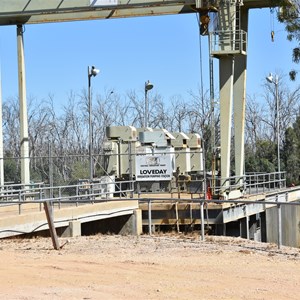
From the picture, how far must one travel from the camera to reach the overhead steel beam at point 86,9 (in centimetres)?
3092

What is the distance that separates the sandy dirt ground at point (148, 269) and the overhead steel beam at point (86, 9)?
14.6m

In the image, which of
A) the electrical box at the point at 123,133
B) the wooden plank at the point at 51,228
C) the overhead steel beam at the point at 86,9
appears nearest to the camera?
the wooden plank at the point at 51,228

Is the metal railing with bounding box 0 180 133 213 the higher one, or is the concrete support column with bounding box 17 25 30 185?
the concrete support column with bounding box 17 25 30 185

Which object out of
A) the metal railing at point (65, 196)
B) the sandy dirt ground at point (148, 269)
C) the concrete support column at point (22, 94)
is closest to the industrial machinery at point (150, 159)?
the metal railing at point (65, 196)

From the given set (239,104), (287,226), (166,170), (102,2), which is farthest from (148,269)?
(239,104)

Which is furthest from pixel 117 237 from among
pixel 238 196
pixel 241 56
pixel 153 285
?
pixel 241 56

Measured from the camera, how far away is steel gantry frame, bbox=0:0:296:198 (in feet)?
100

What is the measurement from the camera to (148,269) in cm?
1332

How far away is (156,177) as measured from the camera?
29734 mm

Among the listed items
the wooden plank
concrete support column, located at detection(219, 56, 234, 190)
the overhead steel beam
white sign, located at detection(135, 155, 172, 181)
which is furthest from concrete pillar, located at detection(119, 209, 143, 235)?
the overhead steel beam

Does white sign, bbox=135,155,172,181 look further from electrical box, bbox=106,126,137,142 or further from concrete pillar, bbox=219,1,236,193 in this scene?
electrical box, bbox=106,126,137,142

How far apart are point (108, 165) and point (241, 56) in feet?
27.4

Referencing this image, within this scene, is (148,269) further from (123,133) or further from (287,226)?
(123,133)

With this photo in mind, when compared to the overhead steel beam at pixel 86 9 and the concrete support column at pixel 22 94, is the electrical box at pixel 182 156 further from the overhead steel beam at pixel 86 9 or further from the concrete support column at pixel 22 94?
the overhead steel beam at pixel 86 9
